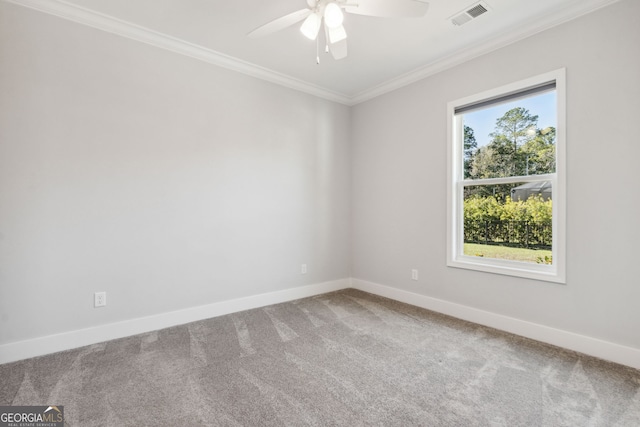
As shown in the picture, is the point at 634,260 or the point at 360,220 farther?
the point at 360,220

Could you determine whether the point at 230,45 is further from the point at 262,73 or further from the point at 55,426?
the point at 55,426

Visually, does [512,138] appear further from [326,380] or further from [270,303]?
[270,303]

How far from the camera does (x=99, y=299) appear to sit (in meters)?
2.53

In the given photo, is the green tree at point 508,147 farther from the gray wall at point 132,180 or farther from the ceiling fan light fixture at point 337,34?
the gray wall at point 132,180

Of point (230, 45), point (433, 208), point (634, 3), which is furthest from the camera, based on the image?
point (433, 208)

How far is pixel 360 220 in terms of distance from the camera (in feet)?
14.0

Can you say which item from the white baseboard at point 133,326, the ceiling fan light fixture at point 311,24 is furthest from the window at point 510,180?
the white baseboard at point 133,326

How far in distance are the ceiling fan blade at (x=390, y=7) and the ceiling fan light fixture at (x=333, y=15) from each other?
17 cm

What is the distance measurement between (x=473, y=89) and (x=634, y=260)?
1970 mm

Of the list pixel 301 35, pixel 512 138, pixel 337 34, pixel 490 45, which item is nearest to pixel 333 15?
pixel 337 34

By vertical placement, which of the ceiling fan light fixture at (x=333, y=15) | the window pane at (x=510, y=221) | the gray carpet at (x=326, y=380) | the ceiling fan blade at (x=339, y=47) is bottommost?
the gray carpet at (x=326, y=380)

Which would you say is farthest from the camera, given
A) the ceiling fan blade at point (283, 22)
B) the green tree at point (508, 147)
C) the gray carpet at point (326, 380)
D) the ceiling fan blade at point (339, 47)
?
the green tree at point (508, 147)

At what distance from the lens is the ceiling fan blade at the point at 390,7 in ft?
5.60

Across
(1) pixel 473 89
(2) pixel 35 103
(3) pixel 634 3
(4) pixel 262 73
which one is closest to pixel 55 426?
(2) pixel 35 103
